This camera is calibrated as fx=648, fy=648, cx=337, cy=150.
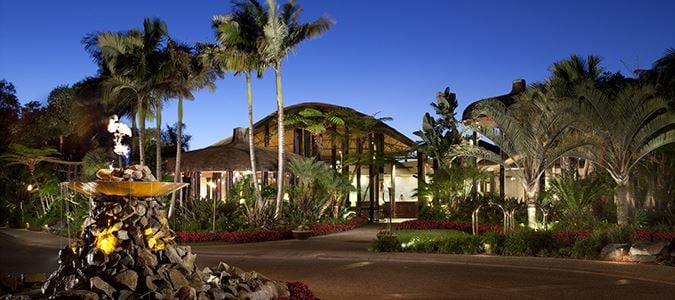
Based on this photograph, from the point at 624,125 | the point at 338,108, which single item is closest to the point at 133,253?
the point at 624,125

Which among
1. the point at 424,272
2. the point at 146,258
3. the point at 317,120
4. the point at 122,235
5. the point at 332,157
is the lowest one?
the point at 424,272

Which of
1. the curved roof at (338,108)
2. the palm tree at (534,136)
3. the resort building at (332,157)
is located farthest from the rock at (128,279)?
the curved roof at (338,108)

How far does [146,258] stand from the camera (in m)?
8.63

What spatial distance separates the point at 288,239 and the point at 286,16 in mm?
8538

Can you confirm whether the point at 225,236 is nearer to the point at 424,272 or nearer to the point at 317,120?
the point at 424,272

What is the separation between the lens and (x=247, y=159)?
28891 mm

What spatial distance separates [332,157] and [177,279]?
2509 centimetres

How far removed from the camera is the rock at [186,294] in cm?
810

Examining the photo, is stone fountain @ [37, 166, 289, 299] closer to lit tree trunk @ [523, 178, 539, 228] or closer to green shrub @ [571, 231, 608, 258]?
green shrub @ [571, 231, 608, 258]

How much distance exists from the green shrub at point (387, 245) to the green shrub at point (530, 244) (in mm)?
2785

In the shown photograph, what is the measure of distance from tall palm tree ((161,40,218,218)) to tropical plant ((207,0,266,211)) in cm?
173

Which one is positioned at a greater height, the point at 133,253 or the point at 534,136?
the point at 534,136

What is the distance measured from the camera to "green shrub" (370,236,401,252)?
666 inches

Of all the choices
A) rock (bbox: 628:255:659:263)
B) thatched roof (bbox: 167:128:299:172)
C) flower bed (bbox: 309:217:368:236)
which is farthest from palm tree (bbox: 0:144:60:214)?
rock (bbox: 628:255:659:263)
